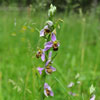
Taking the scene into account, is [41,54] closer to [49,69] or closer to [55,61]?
[49,69]

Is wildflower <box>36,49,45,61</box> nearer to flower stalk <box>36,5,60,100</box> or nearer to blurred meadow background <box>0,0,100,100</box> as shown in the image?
flower stalk <box>36,5,60,100</box>

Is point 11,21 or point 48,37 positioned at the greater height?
point 48,37

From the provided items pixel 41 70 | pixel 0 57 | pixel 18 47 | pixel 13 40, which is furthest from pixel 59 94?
pixel 13 40

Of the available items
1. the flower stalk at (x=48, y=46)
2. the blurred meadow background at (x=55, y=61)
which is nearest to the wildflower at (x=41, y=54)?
the flower stalk at (x=48, y=46)

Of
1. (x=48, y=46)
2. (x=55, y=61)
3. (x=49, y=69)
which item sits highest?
(x=48, y=46)

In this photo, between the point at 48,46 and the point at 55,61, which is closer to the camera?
the point at 48,46

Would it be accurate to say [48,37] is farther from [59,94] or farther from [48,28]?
[59,94]

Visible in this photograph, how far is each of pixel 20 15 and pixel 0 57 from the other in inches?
127

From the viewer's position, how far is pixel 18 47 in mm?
4324

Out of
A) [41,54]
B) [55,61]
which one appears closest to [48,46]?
[41,54]

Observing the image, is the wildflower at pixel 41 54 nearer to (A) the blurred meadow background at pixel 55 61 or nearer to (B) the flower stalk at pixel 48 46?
(B) the flower stalk at pixel 48 46

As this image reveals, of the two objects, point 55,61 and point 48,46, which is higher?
point 48,46

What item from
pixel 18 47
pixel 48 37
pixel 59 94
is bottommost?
pixel 18 47

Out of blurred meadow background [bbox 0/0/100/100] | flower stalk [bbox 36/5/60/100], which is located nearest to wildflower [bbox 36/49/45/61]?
flower stalk [bbox 36/5/60/100]
